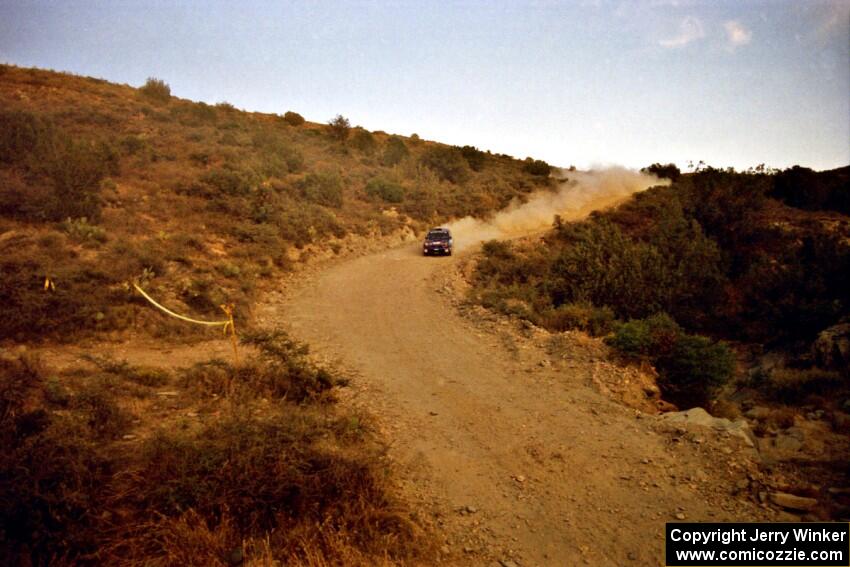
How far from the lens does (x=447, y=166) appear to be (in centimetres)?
4141

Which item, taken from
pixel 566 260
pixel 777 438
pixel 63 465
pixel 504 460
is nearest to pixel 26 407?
pixel 63 465

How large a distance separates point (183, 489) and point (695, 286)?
635 inches

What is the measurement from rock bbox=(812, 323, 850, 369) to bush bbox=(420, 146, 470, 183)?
32109 mm

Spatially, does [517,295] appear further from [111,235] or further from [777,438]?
[111,235]

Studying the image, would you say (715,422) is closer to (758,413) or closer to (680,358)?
(758,413)

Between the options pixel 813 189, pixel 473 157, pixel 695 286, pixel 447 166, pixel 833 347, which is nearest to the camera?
pixel 833 347

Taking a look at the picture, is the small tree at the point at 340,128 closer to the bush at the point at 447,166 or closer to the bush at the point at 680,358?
the bush at the point at 447,166

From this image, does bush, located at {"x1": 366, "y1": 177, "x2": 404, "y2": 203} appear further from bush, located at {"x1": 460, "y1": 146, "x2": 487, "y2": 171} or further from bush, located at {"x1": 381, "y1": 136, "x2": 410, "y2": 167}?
bush, located at {"x1": 460, "y1": 146, "x2": 487, "y2": 171}

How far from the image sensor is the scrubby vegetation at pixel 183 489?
4.18 metres

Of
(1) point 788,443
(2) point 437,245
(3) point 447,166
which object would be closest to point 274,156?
(2) point 437,245

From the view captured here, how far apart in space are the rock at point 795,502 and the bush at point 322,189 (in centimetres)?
2417

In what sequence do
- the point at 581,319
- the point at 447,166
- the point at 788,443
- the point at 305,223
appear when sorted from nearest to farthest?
the point at 788,443 → the point at 581,319 → the point at 305,223 → the point at 447,166

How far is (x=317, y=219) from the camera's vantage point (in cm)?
2355

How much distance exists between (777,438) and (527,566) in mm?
5756
